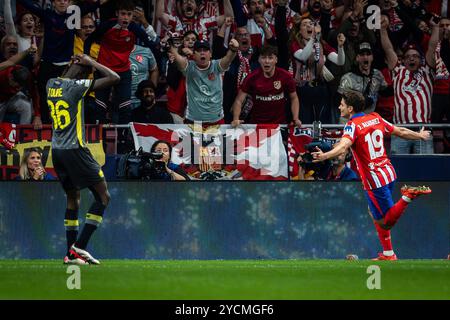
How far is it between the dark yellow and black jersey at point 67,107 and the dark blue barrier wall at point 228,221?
126 inches

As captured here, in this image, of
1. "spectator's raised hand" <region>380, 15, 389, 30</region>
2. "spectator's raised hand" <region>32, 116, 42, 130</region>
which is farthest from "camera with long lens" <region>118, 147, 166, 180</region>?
"spectator's raised hand" <region>380, 15, 389, 30</region>

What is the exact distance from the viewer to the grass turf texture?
9531mm

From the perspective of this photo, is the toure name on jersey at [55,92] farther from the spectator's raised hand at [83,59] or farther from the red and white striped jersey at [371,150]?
the red and white striped jersey at [371,150]

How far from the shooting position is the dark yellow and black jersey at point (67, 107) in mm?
12320

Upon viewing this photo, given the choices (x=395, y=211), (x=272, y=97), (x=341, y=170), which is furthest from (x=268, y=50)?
(x=395, y=211)

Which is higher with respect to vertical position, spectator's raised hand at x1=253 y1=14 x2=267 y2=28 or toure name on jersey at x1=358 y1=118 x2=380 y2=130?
spectator's raised hand at x1=253 y1=14 x2=267 y2=28

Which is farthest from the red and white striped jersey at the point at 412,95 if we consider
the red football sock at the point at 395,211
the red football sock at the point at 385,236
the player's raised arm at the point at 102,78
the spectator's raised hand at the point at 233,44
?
the player's raised arm at the point at 102,78

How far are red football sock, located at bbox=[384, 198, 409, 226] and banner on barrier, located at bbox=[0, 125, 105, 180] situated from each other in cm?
486

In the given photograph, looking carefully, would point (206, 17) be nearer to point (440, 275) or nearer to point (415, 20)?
A: point (415, 20)

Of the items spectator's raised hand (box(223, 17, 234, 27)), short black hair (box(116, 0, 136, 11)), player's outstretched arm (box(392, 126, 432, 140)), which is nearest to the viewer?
player's outstretched arm (box(392, 126, 432, 140))

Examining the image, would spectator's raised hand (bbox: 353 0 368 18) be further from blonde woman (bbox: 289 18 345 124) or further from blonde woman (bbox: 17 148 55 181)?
blonde woman (bbox: 17 148 55 181)

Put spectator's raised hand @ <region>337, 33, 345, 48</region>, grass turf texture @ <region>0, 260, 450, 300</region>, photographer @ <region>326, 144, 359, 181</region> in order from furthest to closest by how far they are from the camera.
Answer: spectator's raised hand @ <region>337, 33, 345, 48</region>, photographer @ <region>326, 144, 359, 181</region>, grass turf texture @ <region>0, 260, 450, 300</region>

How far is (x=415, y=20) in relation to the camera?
59.8 feet

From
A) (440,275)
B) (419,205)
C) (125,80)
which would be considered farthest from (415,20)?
(440,275)
